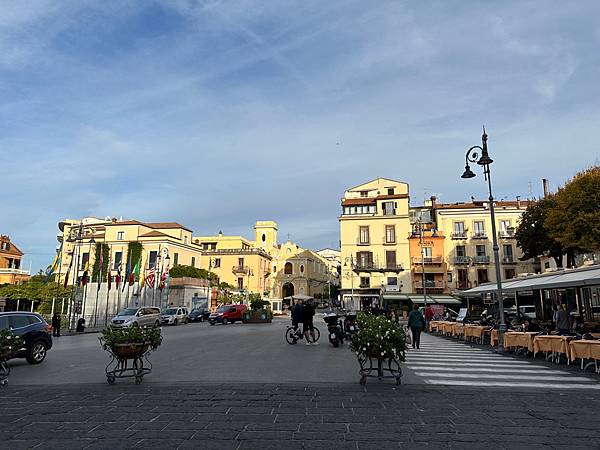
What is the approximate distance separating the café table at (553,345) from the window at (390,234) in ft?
125

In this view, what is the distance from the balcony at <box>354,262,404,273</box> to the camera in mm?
50031

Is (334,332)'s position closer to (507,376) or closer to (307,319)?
(307,319)

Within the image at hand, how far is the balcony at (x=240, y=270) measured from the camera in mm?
70869

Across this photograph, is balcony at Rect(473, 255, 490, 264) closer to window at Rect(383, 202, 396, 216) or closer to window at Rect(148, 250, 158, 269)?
window at Rect(383, 202, 396, 216)

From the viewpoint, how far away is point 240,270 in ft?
233

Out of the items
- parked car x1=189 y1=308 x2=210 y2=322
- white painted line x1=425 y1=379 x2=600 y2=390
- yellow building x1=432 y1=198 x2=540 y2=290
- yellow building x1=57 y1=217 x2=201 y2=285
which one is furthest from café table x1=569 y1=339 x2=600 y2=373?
yellow building x1=57 y1=217 x2=201 y2=285

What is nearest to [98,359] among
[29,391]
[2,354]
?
[2,354]

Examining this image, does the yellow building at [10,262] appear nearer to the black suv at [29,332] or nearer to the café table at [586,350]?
the black suv at [29,332]

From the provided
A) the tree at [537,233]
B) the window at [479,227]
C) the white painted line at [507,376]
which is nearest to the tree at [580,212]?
the tree at [537,233]

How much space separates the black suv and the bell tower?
2775 inches

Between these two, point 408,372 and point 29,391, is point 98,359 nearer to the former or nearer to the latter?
point 29,391

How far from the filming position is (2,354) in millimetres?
9539

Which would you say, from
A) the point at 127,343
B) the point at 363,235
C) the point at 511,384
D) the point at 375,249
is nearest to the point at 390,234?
the point at 375,249

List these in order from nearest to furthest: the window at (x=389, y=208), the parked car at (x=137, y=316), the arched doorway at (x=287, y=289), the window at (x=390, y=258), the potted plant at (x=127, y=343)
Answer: the potted plant at (x=127, y=343)
the parked car at (x=137, y=316)
the window at (x=390, y=258)
the window at (x=389, y=208)
the arched doorway at (x=287, y=289)
